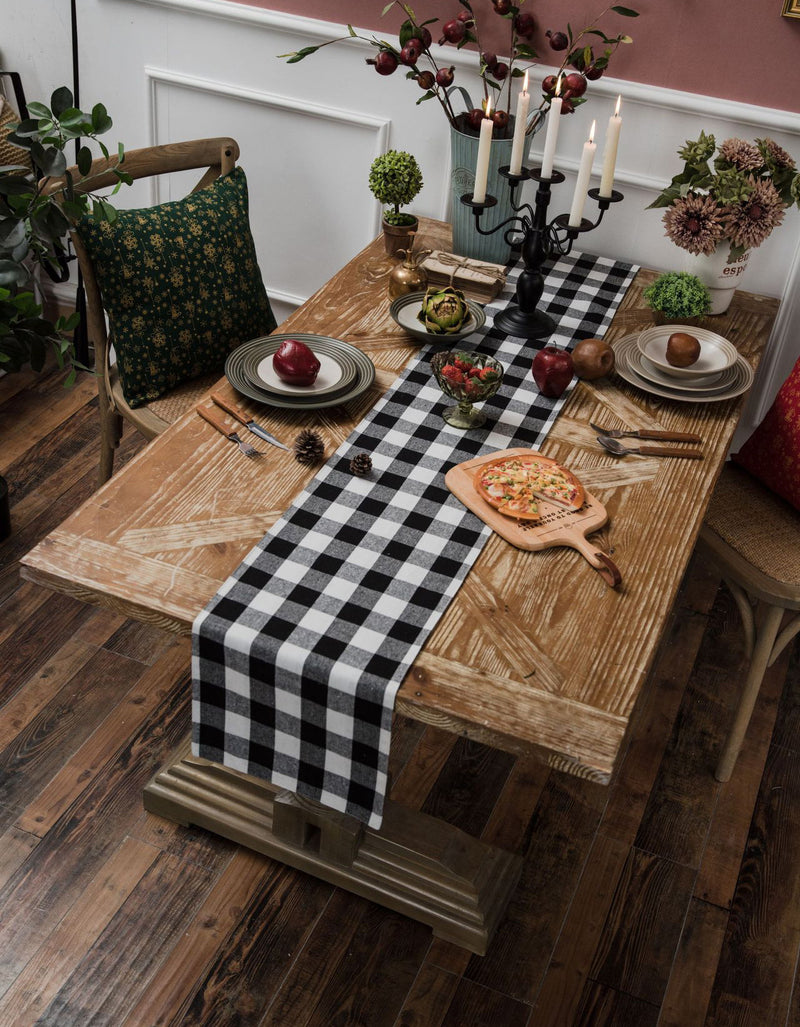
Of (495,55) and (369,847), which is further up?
(495,55)

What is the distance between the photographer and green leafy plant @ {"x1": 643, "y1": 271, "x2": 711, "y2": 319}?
6.57 feet

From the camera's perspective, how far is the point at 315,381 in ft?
5.71

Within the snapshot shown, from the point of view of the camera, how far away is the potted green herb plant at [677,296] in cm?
200

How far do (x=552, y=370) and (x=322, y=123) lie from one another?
118cm

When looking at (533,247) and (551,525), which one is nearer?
(551,525)

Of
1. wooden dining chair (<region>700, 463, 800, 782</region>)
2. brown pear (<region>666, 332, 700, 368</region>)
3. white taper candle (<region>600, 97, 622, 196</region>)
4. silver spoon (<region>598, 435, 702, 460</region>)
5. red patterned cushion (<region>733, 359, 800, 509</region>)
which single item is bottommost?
wooden dining chair (<region>700, 463, 800, 782</region>)

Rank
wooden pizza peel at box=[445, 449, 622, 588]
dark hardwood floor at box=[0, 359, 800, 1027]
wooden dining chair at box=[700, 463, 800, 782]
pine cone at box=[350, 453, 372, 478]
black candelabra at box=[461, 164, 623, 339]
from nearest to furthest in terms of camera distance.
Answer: wooden pizza peel at box=[445, 449, 622, 588] < pine cone at box=[350, 453, 372, 478] < dark hardwood floor at box=[0, 359, 800, 1027] < black candelabra at box=[461, 164, 623, 339] < wooden dining chair at box=[700, 463, 800, 782]

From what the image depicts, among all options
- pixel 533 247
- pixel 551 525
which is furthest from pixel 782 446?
pixel 551 525

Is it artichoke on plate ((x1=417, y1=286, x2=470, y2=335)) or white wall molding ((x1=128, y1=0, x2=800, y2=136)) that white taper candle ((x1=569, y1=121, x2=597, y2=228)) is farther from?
white wall molding ((x1=128, y1=0, x2=800, y2=136))

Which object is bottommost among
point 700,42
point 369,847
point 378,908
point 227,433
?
point 378,908

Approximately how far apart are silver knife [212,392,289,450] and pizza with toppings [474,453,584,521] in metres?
0.34

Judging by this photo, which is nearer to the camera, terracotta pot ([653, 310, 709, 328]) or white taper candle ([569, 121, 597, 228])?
white taper candle ([569, 121, 597, 228])

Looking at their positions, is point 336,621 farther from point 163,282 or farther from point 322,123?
point 322,123

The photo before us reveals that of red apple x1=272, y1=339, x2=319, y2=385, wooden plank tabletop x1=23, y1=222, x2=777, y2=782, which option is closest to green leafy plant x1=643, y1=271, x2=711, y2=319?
wooden plank tabletop x1=23, y1=222, x2=777, y2=782
